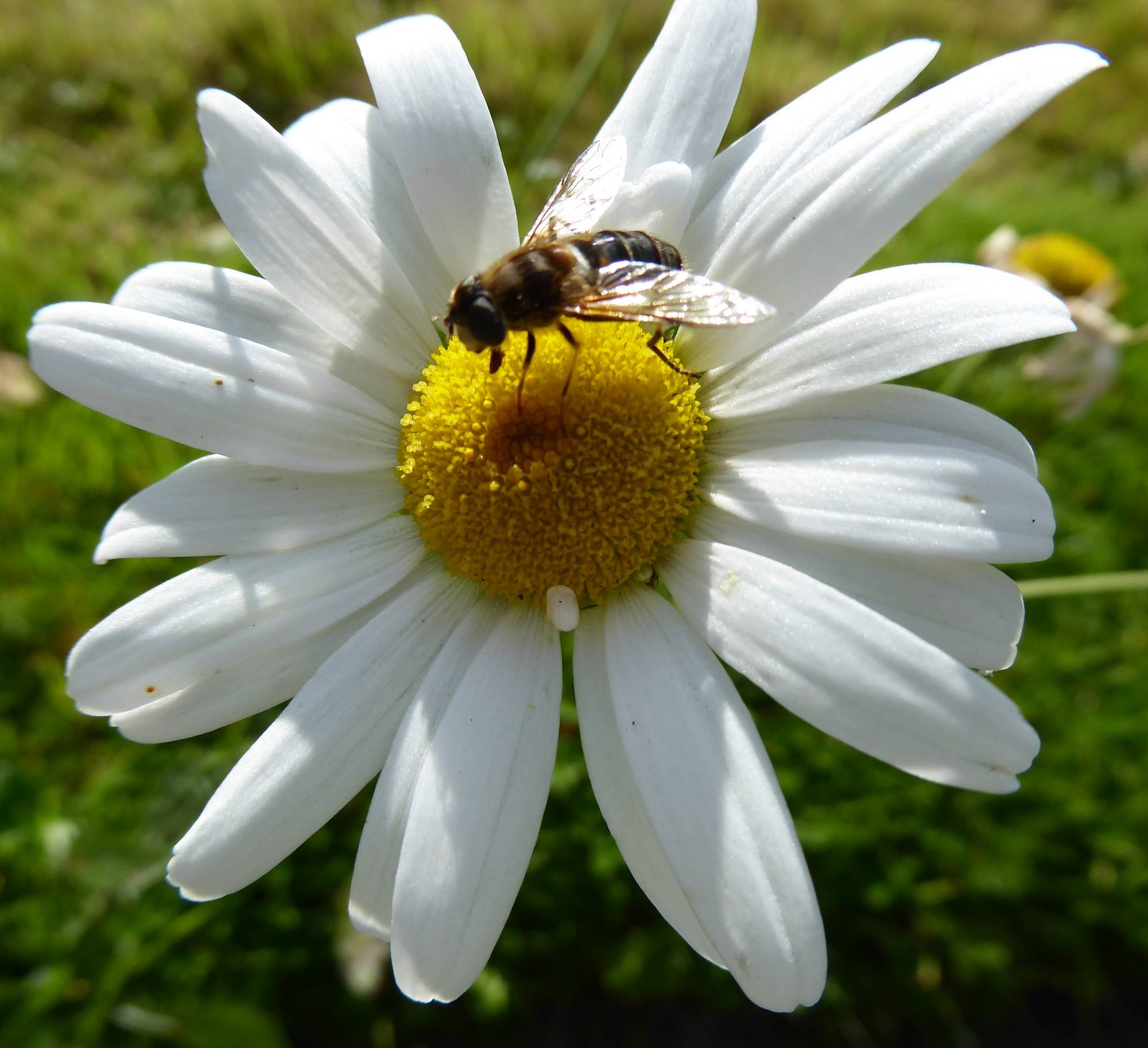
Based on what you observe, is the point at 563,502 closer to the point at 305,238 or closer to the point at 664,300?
the point at 664,300

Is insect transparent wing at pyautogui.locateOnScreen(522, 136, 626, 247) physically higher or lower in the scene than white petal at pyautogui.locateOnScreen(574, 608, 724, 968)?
higher

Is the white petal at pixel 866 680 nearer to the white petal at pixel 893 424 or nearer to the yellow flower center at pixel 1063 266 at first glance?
the white petal at pixel 893 424

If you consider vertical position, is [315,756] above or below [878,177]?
below

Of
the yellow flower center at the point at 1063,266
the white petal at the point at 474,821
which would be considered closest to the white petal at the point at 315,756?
the white petal at the point at 474,821

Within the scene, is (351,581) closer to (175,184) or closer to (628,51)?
(175,184)

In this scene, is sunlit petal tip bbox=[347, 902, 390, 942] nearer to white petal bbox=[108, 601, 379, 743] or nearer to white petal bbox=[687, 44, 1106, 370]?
white petal bbox=[108, 601, 379, 743]

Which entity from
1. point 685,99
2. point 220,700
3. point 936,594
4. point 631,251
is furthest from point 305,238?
point 936,594

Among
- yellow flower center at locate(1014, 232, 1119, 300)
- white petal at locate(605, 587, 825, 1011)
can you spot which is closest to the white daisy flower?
white petal at locate(605, 587, 825, 1011)
